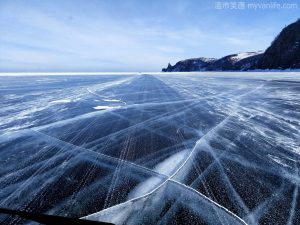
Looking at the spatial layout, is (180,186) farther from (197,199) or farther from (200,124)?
(200,124)

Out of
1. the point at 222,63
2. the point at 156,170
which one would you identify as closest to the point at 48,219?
the point at 156,170

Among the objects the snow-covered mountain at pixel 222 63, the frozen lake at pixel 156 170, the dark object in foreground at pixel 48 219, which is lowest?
the snow-covered mountain at pixel 222 63

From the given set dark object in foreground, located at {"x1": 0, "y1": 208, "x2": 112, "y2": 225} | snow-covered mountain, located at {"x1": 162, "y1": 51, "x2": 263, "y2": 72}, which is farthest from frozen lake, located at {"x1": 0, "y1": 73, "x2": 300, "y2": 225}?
snow-covered mountain, located at {"x1": 162, "y1": 51, "x2": 263, "y2": 72}

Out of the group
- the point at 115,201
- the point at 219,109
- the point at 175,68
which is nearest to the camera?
the point at 115,201

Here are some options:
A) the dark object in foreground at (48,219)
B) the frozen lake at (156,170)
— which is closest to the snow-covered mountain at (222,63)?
the frozen lake at (156,170)

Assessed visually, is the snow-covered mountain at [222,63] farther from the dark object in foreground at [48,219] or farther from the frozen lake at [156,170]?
the dark object in foreground at [48,219]

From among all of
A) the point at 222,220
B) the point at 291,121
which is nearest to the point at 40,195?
the point at 222,220

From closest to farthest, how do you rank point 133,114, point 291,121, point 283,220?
point 283,220, point 291,121, point 133,114

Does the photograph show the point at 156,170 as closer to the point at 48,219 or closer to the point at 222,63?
the point at 48,219

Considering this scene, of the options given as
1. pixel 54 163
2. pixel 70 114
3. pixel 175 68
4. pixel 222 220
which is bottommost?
pixel 175 68

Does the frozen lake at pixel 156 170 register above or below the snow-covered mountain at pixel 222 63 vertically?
above

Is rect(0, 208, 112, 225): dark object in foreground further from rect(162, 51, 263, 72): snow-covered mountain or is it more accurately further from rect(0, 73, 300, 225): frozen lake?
rect(162, 51, 263, 72): snow-covered mountain
